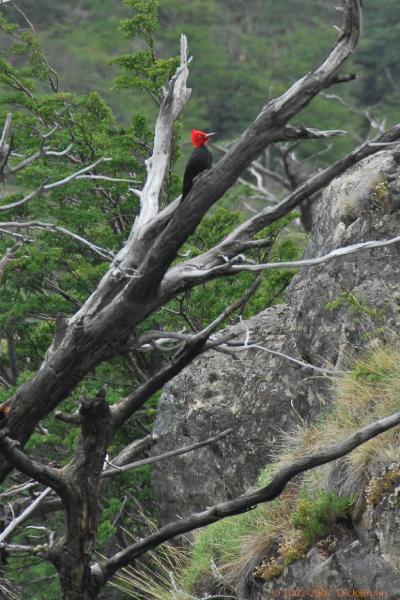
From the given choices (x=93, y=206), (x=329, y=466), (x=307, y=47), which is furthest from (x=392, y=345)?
(x=307, y=47)

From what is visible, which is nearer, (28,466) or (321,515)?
(28,466)

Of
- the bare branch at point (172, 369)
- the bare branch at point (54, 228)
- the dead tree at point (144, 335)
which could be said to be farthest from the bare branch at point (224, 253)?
the bare branch at point (54, 228)

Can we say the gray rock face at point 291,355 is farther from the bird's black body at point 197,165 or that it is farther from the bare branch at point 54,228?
the bare branch at point 54,228

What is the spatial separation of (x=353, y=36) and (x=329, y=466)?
10.0 feet

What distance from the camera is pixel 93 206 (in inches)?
602

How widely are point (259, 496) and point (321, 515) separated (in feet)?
4.35

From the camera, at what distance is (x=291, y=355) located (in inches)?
396

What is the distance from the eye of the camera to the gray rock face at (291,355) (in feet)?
30.5

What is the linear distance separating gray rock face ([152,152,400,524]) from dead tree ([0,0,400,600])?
7.44 ft

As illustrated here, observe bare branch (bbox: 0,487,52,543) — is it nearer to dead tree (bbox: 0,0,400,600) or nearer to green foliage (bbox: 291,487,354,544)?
dead tree (bbox: 0,0,400,600)

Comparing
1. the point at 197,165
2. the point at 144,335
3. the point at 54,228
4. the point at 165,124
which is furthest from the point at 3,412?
the point at 165,124

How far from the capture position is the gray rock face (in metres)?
9.29

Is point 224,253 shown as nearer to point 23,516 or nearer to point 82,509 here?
point 82,509

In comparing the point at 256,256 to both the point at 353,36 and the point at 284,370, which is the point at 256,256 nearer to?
the point at 284,370
